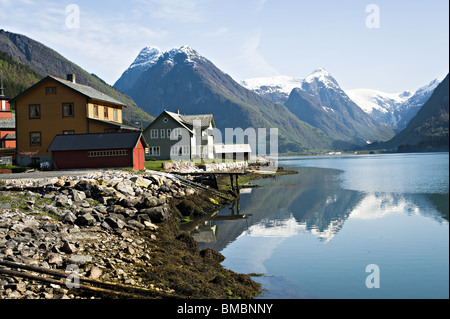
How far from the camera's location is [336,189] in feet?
189

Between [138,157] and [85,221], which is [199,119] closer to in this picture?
[138,157]

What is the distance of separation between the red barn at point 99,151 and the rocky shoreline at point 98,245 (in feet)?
35.3

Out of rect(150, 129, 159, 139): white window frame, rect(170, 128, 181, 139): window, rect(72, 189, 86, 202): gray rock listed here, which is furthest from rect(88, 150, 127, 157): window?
rect(150, 129, 159, 139): white window frame

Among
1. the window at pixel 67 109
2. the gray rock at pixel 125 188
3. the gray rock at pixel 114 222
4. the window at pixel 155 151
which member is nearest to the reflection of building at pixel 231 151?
the window at pixel 155 151

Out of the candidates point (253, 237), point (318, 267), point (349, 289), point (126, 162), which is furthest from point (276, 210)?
point (349, 289)

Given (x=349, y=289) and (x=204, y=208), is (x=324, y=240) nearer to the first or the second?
(x=349, y=289)

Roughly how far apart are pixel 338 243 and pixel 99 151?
25728mm

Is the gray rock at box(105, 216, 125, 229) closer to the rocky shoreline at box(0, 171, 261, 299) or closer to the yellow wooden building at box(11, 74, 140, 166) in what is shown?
the rocky shoreline at box(0, 171, 261, 299)

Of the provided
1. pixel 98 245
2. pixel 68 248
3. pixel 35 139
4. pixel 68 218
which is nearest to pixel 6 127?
pixel 35 139

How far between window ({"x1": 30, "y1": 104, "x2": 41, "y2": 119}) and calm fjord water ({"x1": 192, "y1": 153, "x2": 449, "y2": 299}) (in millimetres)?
25782

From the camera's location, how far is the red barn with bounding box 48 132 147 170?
1564 inches

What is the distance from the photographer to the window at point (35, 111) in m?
46.8

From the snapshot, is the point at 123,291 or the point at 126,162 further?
the point at 126,162
